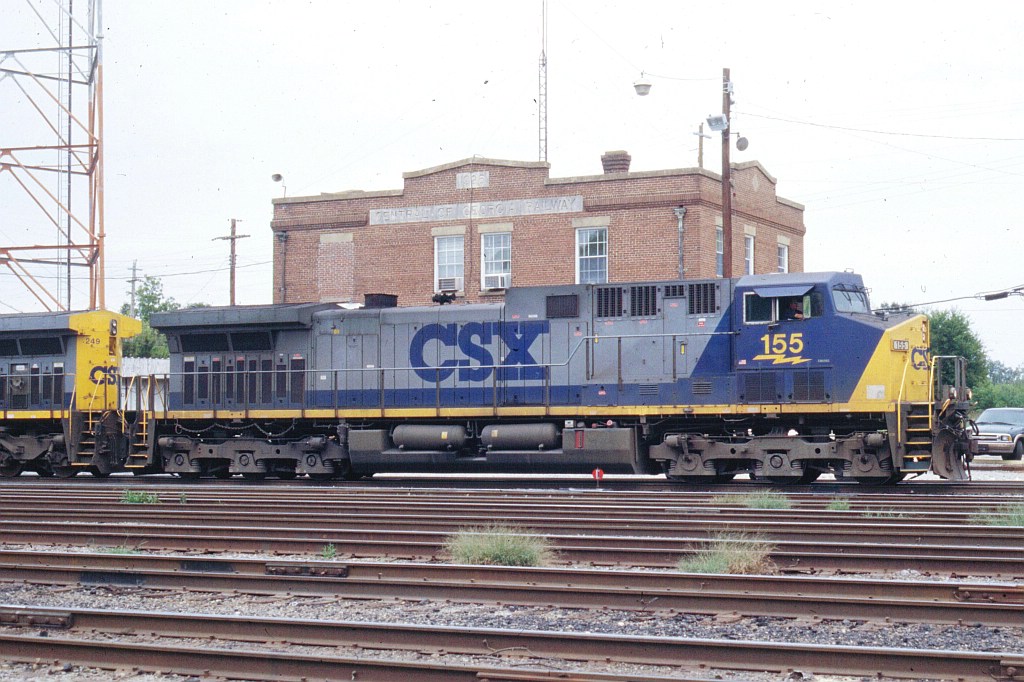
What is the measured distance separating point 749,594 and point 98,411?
648 inches

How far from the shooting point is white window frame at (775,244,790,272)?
33188 millimetres

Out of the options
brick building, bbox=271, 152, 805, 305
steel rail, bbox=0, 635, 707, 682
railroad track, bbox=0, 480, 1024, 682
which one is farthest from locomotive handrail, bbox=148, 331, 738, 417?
steel rail, bbox=0, 635, 707, 682

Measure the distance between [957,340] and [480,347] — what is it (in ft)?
109

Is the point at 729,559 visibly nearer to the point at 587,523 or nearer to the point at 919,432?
the point at 587,523

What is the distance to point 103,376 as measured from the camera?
21.3m

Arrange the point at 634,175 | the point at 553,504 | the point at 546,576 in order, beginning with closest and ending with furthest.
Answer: the point at 546,576
the point at 553,504
the point at 634,175

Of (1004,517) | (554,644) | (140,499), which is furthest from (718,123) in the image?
(554,644)

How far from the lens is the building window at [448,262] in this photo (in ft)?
100

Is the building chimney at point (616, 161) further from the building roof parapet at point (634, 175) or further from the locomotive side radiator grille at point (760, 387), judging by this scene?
the locomotive side radiator grille at point (760, 387)

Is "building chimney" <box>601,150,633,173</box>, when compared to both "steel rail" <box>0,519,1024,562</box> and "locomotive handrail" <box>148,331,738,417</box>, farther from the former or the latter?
"steel rail" <box>0,519,1024,562</box>

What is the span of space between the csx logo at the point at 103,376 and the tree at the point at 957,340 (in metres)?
35.3

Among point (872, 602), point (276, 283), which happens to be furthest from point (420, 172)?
point (872, 602)

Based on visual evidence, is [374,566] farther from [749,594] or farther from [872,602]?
[872,602]

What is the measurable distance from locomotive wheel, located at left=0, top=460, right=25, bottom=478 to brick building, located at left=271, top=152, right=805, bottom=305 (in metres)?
11.3
